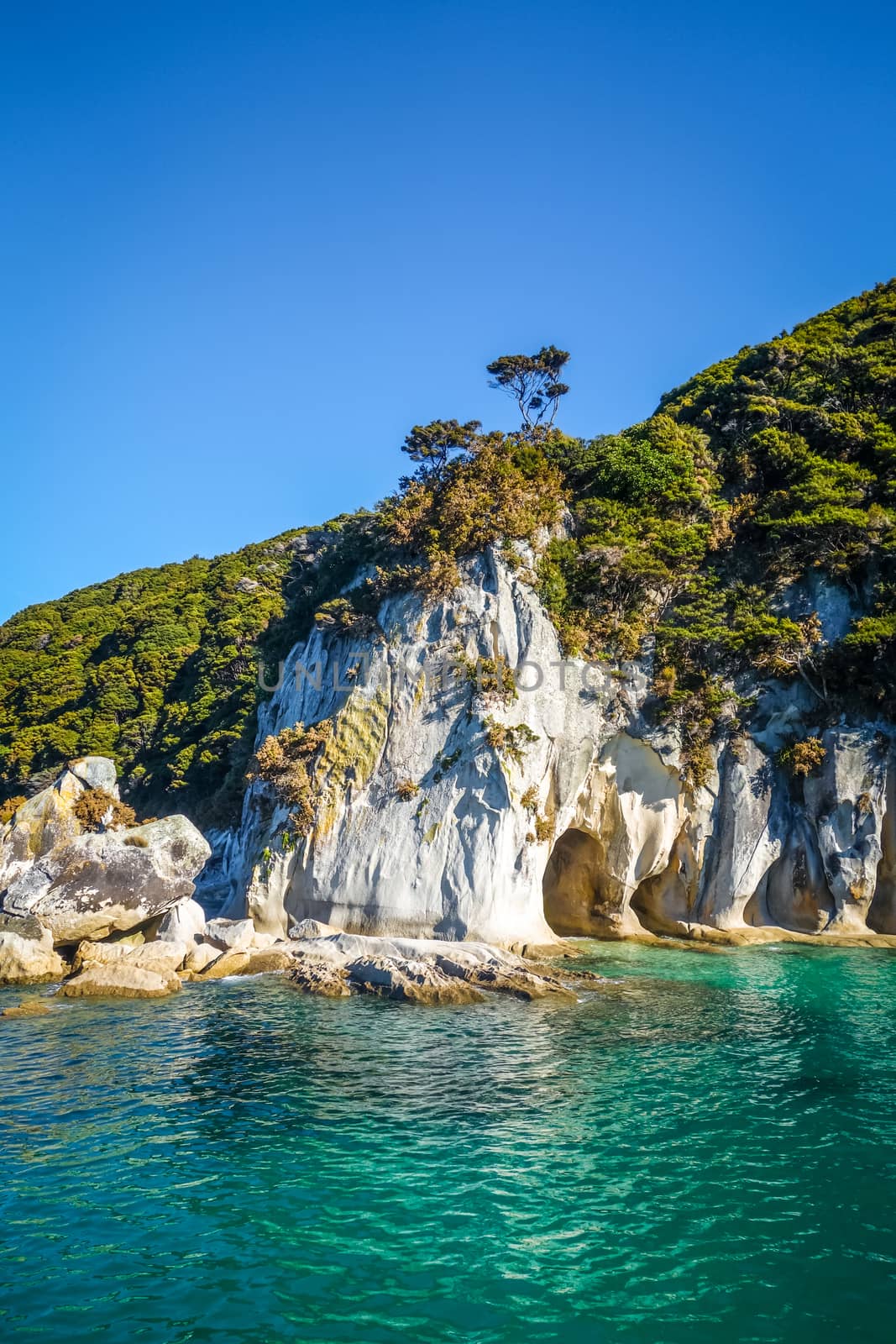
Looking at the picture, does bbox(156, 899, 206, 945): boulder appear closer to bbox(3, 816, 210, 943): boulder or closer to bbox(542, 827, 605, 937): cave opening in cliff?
bbox(3, 816, 210, 943): boulder

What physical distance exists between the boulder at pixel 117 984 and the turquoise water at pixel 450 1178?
271 cm

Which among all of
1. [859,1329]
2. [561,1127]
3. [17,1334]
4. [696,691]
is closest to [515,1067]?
[561,1127]

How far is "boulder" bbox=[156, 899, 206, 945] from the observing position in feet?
89.0

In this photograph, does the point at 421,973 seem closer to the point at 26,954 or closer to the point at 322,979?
the point at 322,979

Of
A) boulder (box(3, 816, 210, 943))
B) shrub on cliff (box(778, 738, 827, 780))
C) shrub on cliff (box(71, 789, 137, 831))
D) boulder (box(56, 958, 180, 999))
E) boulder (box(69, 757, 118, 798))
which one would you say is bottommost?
boulder (box(56, 958, 180, 999))

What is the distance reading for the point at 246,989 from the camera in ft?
75.8

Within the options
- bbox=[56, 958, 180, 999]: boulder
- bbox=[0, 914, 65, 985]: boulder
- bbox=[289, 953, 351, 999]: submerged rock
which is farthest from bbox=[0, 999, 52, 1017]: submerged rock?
bbox=[289, 953, 351, 999]: submerged rock

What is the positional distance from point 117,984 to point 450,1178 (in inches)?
575

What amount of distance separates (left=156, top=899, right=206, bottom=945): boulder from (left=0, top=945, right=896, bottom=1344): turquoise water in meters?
7.38

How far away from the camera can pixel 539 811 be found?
103 ft

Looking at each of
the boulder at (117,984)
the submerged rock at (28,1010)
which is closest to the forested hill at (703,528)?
the boulder at (117,984)

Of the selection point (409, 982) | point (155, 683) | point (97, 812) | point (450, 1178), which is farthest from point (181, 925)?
point (155, 683)

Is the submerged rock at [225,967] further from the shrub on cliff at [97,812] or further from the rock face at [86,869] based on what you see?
the shrub on cliff at [97,812]

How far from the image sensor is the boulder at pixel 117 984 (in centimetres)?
2233
